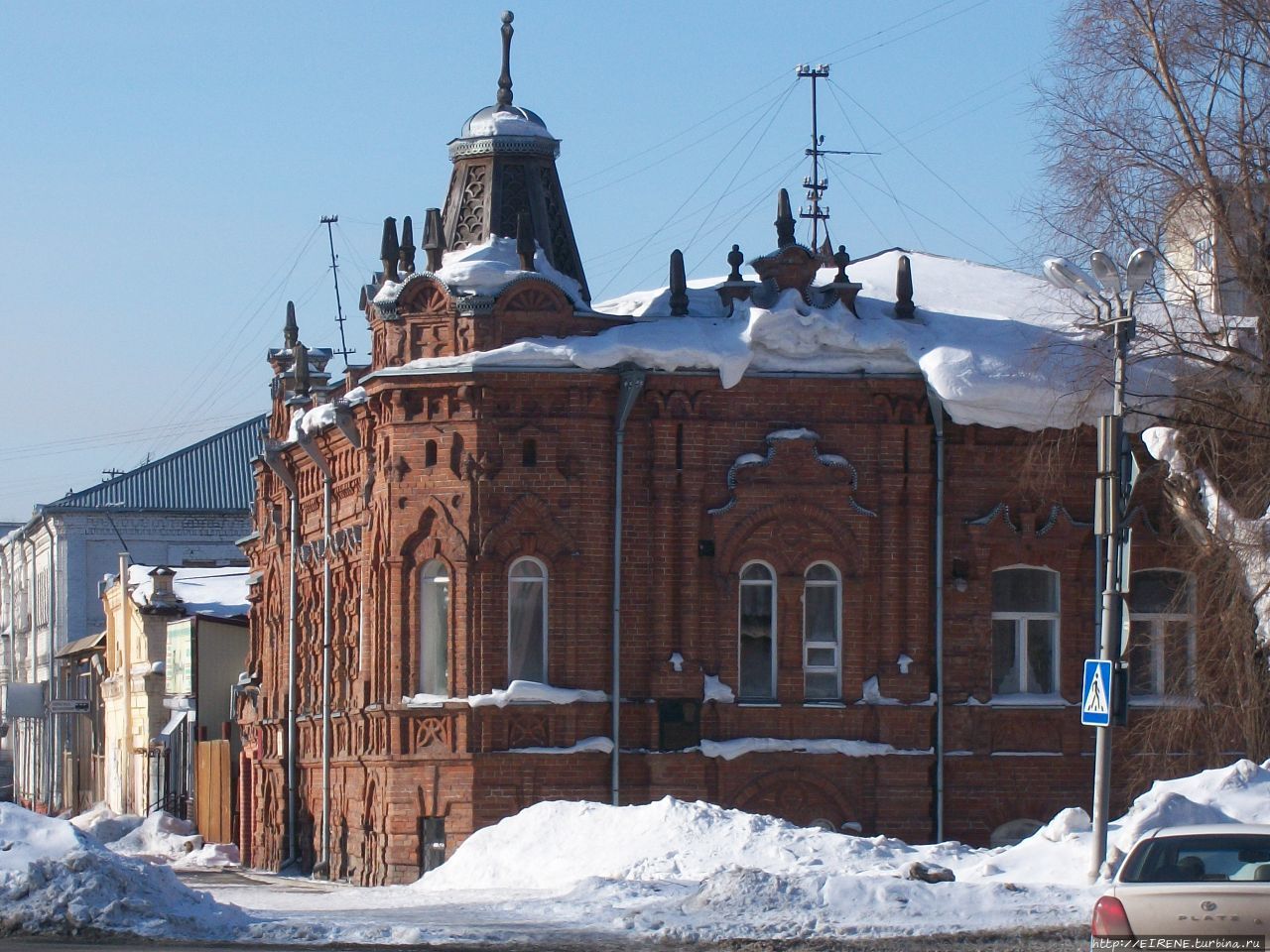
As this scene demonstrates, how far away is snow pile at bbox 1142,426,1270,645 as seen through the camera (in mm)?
24156

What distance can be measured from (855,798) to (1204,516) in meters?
5.33

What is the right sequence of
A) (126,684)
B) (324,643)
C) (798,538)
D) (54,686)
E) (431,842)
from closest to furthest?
(431,842) < (798,538) < (324,643) < (126,684) < (54,686)

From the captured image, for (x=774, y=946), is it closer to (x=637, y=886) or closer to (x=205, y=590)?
(x=637, y=886)

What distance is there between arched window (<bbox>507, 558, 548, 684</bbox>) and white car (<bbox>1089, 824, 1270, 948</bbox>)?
14.2m

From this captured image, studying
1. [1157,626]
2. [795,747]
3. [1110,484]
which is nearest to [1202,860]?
[1110,484]

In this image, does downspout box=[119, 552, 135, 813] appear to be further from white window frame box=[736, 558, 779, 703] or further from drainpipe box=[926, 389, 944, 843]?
drainpipe box=[926, 389, 944, 843]

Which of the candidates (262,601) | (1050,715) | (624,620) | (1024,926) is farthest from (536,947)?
(262,601)

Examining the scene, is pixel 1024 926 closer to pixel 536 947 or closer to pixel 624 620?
pixel 536 947

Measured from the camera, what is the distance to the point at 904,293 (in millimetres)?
28391

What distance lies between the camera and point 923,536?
2764cm

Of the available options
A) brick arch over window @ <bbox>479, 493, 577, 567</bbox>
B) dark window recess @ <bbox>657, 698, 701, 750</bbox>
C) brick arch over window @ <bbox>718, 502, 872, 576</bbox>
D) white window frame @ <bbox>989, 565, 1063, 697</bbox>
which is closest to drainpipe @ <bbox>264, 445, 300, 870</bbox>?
brick arch over window @ <bbox>479, 493, 577, 567</bbox>

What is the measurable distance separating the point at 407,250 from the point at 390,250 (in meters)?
0.22

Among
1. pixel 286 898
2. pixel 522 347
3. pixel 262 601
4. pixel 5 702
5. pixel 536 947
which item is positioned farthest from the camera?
pixel 5 702

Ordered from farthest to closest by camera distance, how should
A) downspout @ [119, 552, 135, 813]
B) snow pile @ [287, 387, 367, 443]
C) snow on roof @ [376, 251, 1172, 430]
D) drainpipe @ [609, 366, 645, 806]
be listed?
downspout @ [119, 552, 135, 813] < snow pile @ [287, 387, 367, 443] < drainpipe @ [609, 366, 645, 806] < snow on roof @ [376, 251, 1172, 430]
